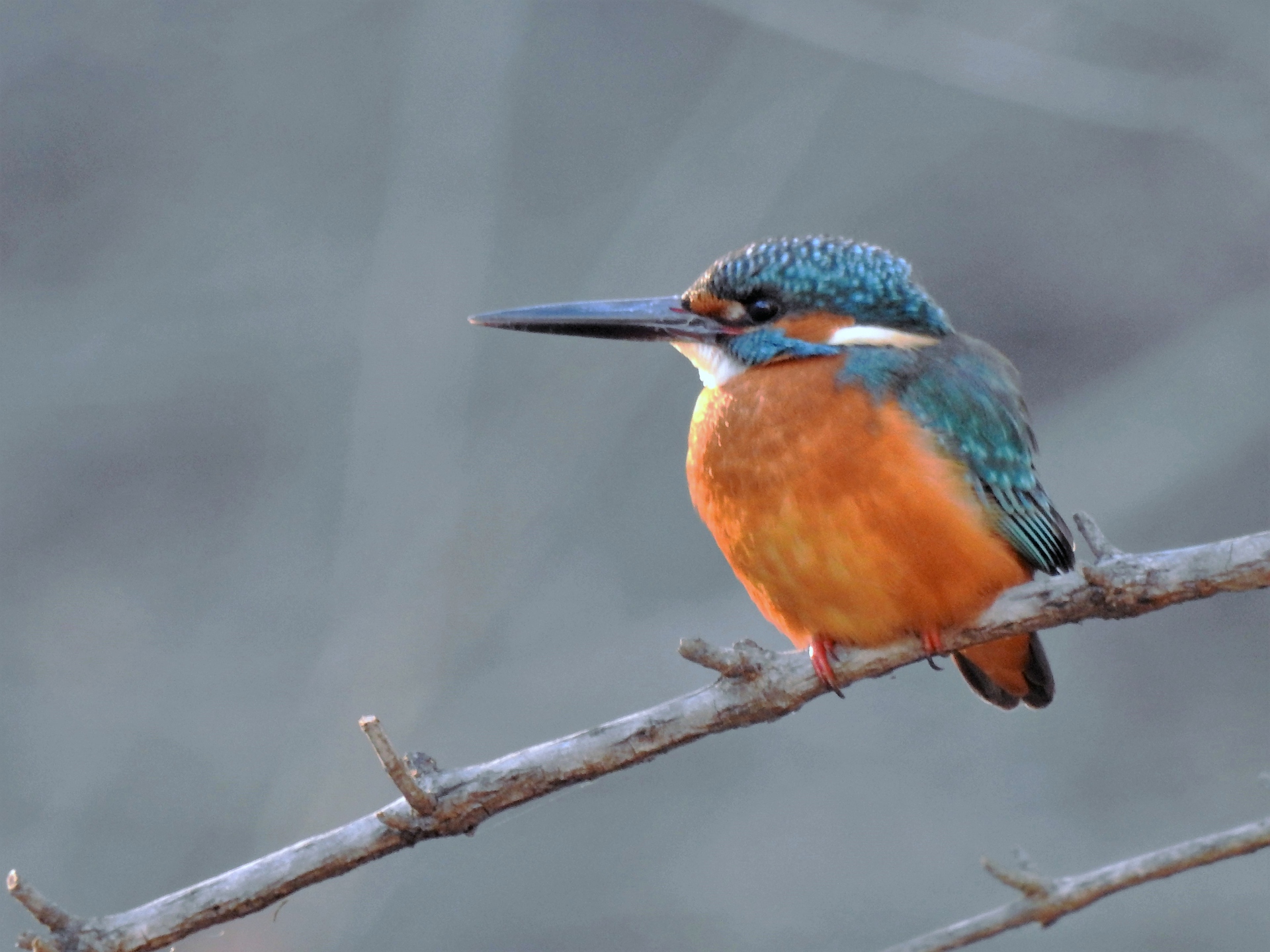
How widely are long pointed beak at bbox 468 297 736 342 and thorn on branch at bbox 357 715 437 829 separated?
1.10m

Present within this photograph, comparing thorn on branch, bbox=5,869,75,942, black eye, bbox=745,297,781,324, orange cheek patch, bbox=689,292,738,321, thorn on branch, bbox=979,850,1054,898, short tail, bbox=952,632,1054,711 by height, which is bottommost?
thorn on branch, bbox=979,850,1054,898

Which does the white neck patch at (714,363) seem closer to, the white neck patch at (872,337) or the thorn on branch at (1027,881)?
the white neck patch at (872,337)

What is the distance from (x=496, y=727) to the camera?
6.84 metres

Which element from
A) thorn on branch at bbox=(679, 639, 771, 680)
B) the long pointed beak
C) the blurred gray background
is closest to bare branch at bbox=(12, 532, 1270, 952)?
thorn on branch at bbox=(679, 639, 771, 680)

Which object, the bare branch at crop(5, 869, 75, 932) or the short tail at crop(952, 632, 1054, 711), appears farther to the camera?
the short tail at crop(952, 632, 1054, 711)

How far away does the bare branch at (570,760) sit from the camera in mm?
2150

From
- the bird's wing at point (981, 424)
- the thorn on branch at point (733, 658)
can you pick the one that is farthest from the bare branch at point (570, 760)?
the bird's wing at point (981, 424)

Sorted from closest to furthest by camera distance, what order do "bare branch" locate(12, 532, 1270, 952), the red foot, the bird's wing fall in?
"bare branch" locate(12, 532, 1270, 952) → the red foot → the bird's wing

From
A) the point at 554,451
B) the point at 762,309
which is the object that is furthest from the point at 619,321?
the point at 554,451

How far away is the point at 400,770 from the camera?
213cm

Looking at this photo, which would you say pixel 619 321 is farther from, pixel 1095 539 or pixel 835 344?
pixel 1095 539

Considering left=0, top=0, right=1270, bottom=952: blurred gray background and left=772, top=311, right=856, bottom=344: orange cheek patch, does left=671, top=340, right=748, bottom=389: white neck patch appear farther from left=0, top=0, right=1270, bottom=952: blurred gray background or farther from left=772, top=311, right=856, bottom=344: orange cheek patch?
left=0, top=0, right=1270, bottom=952: blurred gray background

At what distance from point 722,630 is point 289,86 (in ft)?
13.4

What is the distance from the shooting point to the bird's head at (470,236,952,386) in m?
2.93
